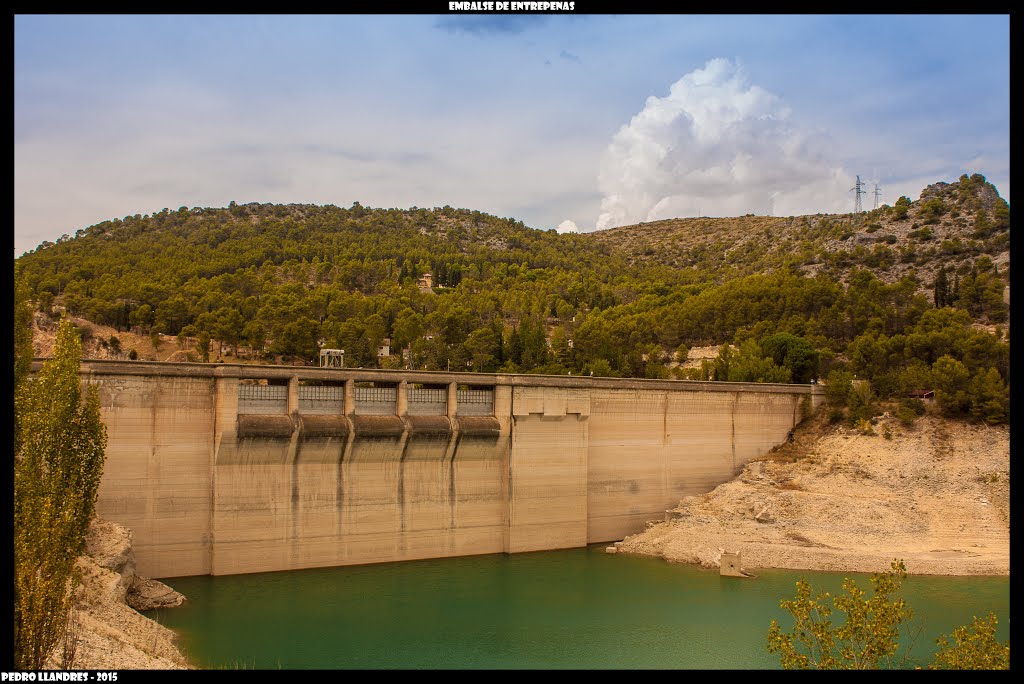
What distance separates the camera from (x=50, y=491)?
20.5m

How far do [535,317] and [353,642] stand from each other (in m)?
63.3

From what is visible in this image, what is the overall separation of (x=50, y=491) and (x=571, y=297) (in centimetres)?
8342

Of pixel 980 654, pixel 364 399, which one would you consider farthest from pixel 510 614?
pixel 980 654

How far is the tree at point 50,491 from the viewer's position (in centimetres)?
1498

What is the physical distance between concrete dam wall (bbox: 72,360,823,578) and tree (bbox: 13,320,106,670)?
516 centimetres

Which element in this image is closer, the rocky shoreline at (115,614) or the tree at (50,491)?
the tree at (50,491)

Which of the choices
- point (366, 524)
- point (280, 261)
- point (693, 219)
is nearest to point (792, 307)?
point (366, 524)

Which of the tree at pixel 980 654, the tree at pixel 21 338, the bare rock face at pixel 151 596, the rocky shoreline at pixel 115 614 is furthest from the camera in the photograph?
the bare rock face at pixel 151 596

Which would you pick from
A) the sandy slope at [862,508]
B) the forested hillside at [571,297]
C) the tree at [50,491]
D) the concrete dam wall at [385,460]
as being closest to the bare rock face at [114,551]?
the tree at [50,491]

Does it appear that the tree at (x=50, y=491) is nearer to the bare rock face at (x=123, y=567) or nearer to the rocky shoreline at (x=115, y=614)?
the rocky shoreline at (x=115, y=614)

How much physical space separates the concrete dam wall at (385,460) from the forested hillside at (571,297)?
14.0m

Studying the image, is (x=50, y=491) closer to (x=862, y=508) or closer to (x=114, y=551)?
(x=114, y=551)

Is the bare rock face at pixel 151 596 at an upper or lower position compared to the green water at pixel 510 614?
upper

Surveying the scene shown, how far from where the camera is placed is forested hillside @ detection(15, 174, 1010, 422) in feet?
198
